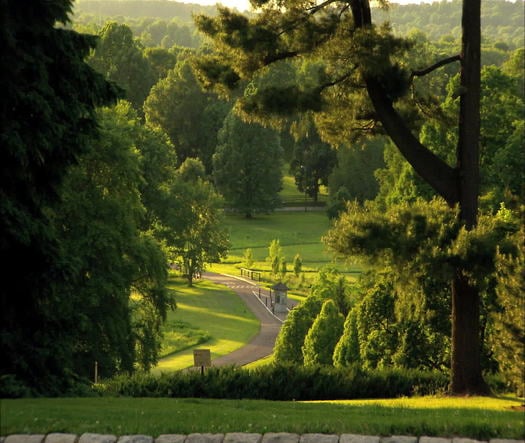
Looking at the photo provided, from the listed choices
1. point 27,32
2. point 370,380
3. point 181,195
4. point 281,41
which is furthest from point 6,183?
point 181,195

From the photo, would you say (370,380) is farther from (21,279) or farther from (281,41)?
(21,279)

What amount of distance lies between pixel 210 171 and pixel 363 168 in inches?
656

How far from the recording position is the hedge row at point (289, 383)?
19000 mm

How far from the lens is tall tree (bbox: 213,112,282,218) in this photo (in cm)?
8556

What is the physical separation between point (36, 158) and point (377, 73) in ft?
22.2

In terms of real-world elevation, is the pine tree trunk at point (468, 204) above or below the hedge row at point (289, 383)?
above

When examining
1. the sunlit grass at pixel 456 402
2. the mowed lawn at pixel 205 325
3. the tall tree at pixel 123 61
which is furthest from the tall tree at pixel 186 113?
the sunlit grass at pixel 456 402

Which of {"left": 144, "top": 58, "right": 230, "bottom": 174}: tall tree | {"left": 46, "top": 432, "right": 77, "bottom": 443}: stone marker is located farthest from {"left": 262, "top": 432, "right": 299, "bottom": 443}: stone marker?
{"left": 144, "top": 58, "right": 230, "bottom": 174}: tall tree

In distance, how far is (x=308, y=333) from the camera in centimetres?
3177

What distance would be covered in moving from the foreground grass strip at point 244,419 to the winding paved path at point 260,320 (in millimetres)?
15114

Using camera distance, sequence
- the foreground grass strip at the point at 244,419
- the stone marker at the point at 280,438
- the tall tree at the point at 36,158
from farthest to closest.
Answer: the tall tree at the point at 36,158 → the foreground grass strip at the point at 244,419 → the stone marker at the point at 280,438

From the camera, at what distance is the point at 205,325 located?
4662 cm

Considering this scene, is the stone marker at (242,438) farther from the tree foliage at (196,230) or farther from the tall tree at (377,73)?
the tree foliage at (196,230)

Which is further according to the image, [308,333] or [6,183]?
[308,333]
